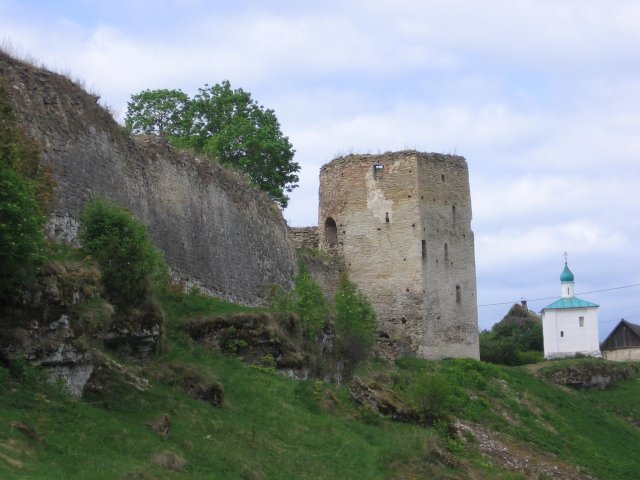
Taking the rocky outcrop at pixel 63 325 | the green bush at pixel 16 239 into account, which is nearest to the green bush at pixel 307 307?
the rocky outcrop at pixel 63 325

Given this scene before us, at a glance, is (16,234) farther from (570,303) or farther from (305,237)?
(570,303)

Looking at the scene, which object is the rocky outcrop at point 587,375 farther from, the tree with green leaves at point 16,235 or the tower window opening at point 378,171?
the tree with green leaves at point 16,235

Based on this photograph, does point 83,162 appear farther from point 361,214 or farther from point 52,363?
point 361,214

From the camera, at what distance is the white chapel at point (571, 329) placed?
54.2 m

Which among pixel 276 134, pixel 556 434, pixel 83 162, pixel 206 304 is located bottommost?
pixel 556 434

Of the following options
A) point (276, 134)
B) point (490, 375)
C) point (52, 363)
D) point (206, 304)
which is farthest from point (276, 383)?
point (276, 134)

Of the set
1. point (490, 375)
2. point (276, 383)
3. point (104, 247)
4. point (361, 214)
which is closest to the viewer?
point (104, 247)

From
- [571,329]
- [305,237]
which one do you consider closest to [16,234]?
[305,237]

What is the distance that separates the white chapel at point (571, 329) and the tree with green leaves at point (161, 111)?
874 inches

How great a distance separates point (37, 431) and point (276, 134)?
2962 cm

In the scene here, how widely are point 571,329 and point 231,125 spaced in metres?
22.5

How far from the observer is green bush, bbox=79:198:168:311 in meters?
20.2

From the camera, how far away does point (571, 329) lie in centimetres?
5506

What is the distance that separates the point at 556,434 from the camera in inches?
1367
